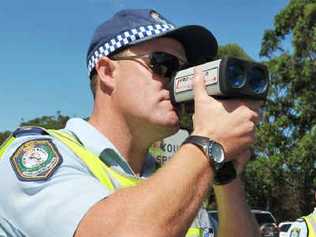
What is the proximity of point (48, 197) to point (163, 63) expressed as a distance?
2.99ft

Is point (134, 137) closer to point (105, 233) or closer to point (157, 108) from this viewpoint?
point (157, 108)

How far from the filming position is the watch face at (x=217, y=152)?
6.13 feet

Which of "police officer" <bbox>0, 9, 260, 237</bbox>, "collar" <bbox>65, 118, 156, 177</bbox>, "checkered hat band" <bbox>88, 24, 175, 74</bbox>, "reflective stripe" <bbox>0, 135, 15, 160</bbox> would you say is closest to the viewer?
"police officer" <bbox>0, 9, 260, 237</bbox>

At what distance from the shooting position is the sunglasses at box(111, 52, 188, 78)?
2557 millimetres

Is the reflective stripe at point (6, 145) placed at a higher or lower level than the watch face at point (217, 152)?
higher

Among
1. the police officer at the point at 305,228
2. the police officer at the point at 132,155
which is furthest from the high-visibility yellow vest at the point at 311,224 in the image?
the police officer at the point at 132,155

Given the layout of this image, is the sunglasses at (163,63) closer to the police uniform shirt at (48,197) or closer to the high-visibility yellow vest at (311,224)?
the police uniform shirt at (48,197)

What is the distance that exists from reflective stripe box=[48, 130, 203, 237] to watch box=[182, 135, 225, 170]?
0.43 meters

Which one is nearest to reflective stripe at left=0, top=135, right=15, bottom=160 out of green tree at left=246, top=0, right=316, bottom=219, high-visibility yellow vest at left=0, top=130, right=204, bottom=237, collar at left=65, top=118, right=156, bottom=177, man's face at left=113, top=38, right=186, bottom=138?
high-visibility yellow vest at left=0, top=130, right=204, bottom=237

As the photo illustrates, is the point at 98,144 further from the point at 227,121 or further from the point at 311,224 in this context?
the point at 311,224

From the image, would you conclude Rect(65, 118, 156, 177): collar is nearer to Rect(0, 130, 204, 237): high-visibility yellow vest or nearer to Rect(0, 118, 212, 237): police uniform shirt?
Rect(0, 130, 204, 237): high-visibility yellow vest

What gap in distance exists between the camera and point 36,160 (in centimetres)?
197

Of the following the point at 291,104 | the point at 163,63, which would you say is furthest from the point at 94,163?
the point at 291,104

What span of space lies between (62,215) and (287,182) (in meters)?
27.5
